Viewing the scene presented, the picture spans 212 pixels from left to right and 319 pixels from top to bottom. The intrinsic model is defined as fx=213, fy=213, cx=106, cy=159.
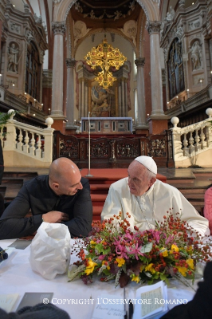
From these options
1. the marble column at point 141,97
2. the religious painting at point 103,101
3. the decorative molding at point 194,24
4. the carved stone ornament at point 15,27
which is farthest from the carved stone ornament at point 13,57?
the decorative molding at point 194,24

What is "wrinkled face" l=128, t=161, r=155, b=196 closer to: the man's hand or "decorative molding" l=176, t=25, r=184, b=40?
the man's hand

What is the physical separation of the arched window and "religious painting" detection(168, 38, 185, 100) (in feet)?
32.7

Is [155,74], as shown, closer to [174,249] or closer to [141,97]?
[141,97]

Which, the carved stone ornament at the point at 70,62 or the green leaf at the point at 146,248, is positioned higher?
the carved stone ornament at the point at 70,62

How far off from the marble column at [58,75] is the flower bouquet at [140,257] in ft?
26.1

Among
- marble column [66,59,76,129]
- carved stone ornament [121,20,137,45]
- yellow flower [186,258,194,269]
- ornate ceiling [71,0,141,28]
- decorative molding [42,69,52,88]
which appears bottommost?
yellow flower [186,258,194,269]

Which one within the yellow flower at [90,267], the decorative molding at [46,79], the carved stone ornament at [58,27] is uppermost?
the decorative molding at [46,79]

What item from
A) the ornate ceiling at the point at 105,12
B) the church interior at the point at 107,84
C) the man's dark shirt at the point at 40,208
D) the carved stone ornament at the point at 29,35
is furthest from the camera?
the carved stone ornament at the point at 29,35

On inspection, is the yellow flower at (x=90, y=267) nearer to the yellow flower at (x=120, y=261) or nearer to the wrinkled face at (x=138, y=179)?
the yellow flower at (x=120, y=261)

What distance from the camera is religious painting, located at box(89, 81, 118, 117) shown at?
16953mm

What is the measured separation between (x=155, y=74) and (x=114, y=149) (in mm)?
4139

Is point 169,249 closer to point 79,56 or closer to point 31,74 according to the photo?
point 31,74

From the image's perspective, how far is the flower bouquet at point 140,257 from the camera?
97cm

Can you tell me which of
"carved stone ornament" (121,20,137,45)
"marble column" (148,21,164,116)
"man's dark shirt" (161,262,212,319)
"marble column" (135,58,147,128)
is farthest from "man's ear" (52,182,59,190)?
"carved stone ornament" (121,20,137,45)
